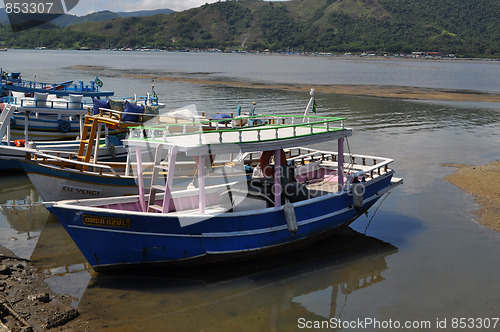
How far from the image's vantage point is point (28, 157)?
47.4 feet

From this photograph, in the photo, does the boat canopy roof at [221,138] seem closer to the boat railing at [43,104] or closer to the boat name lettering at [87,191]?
the boat name lettering at [87,191]

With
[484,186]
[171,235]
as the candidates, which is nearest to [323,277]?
[171,235]

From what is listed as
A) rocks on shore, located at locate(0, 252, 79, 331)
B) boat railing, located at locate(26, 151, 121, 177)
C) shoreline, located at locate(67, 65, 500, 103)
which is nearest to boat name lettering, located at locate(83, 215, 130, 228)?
rocks on shore, located at locate(0, 252, 79, 331)

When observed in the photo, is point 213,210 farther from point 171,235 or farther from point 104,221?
point 104,221

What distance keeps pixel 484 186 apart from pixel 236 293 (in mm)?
11932

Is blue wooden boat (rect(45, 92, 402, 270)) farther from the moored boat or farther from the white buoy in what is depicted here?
the moored boat

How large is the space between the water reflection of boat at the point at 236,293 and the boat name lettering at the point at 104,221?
1432mm

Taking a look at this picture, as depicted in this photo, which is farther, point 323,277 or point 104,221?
point 323,277

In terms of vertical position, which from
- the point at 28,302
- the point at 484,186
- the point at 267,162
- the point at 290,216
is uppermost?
the point at 267,162

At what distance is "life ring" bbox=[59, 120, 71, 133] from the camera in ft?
74.8

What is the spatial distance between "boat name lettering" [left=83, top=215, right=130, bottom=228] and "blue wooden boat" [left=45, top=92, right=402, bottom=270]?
21 millimetres

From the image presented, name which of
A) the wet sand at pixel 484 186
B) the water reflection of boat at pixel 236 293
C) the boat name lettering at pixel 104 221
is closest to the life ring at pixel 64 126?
the water reflection of boat at pixel 236 293

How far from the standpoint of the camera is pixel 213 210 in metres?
11.7

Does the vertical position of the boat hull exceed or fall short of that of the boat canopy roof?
it falls short
